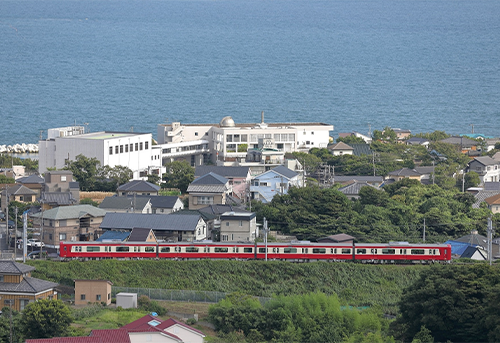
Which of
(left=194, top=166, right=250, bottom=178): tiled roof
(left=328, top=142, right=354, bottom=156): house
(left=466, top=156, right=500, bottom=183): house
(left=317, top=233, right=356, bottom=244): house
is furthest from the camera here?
(left=328, top=142, right=354, bottom=156): house

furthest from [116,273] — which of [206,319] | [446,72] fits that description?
[446,72]

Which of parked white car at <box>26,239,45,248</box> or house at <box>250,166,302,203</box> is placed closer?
parked white car at <box>26,239,45,248</box>

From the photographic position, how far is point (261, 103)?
91.9m

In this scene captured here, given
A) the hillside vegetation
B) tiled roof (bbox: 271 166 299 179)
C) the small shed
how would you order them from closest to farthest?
the small shed
the hillside vegetation
tiled roof (bbox: 271 166 299 179)

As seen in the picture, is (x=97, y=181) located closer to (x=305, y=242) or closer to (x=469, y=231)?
(x=305, y=242)

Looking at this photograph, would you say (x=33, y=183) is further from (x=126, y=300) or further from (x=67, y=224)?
(x=126, y=300)

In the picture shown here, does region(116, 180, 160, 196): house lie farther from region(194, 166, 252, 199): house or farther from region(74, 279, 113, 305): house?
region(74, 279, 113, 305): house

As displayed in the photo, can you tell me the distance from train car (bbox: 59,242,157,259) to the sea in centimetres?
3517

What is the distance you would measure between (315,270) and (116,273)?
20.0 feet

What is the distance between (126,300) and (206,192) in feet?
32.5

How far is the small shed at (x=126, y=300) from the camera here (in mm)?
23873

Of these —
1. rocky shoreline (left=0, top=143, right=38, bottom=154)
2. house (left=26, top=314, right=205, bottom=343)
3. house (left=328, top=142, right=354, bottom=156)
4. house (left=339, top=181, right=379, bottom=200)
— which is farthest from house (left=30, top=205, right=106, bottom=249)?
rocky shoreline (left=0, top=143, right=38, bottom=154)

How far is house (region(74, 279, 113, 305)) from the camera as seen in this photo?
24188mm

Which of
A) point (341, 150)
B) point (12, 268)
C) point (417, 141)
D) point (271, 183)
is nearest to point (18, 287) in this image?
point (12, 268)
